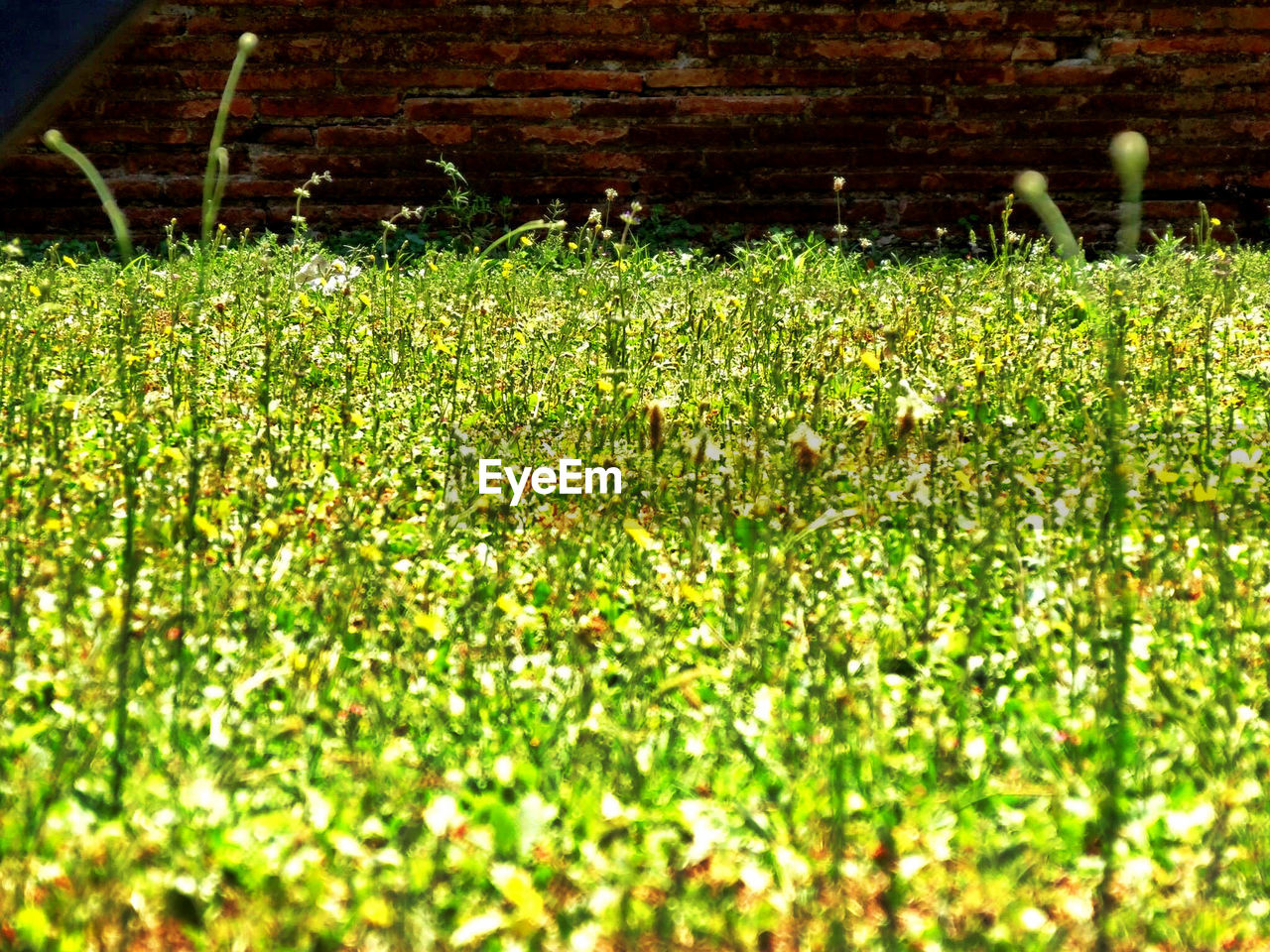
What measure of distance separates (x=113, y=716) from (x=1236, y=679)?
4.93 ft

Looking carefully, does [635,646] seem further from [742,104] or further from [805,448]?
[742,104]

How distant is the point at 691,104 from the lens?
6.03 metres

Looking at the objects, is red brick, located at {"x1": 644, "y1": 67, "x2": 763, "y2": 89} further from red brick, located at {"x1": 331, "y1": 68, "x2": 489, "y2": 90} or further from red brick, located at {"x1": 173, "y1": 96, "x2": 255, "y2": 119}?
red brick, located at {"x1": 173, "y1": 96, "x2": 255, "y2": 119}

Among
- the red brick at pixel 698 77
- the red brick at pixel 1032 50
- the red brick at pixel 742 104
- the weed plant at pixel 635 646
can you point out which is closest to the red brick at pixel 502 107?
the red brick at pixel 698 77

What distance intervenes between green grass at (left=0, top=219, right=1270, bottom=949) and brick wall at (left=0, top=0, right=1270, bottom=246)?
8.56 feet

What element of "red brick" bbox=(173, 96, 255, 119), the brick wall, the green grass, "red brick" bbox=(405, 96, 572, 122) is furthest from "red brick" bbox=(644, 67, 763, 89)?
the green grass

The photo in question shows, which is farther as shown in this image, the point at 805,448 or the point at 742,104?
the point at 742,104

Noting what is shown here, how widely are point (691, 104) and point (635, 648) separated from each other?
4.63m

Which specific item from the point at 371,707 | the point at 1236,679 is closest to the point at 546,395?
the point at 371,707

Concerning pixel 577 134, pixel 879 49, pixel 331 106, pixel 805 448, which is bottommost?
pixel 805 448

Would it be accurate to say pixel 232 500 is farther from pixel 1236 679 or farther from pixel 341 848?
pixel 1236 679

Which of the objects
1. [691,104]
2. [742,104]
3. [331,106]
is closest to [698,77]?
[691,104]

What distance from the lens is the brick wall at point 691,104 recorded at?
236 inches

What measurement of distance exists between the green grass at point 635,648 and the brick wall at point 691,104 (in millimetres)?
2608
